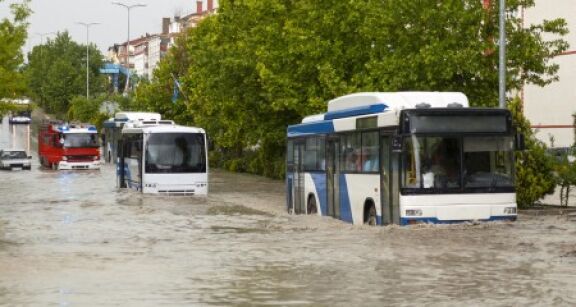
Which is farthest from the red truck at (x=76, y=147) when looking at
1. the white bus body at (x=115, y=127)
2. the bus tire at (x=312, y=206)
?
the bus tire at (x=312, y=206)

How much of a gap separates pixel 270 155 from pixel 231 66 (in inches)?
450

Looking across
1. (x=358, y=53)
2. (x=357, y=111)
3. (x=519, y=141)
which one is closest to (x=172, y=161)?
(x=358, y=53)

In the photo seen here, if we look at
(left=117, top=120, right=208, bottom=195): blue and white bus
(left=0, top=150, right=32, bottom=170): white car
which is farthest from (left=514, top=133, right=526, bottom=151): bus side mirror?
(left=0, top=150, right=32, bottom=170): white car

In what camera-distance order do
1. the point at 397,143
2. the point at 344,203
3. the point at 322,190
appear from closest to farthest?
the point at 397,143
the point at 344,203
the point at 322,190

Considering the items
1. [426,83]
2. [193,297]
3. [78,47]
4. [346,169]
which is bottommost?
[193,297]

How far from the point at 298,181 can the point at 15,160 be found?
163ft

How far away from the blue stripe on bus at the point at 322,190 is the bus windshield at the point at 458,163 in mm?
5900

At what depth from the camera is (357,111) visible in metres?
25.8

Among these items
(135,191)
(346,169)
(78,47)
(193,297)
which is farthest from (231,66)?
(78,47)

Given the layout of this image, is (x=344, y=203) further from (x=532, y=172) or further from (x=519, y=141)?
(x=532, y=172)

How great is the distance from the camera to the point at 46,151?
79125 mm

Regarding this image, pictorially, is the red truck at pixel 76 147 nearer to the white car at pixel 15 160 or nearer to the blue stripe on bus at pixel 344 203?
the white car at pixel 15 160

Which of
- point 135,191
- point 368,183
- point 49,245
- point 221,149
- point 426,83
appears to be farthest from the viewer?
point 221,149

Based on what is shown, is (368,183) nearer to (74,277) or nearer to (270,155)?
(74,277)
